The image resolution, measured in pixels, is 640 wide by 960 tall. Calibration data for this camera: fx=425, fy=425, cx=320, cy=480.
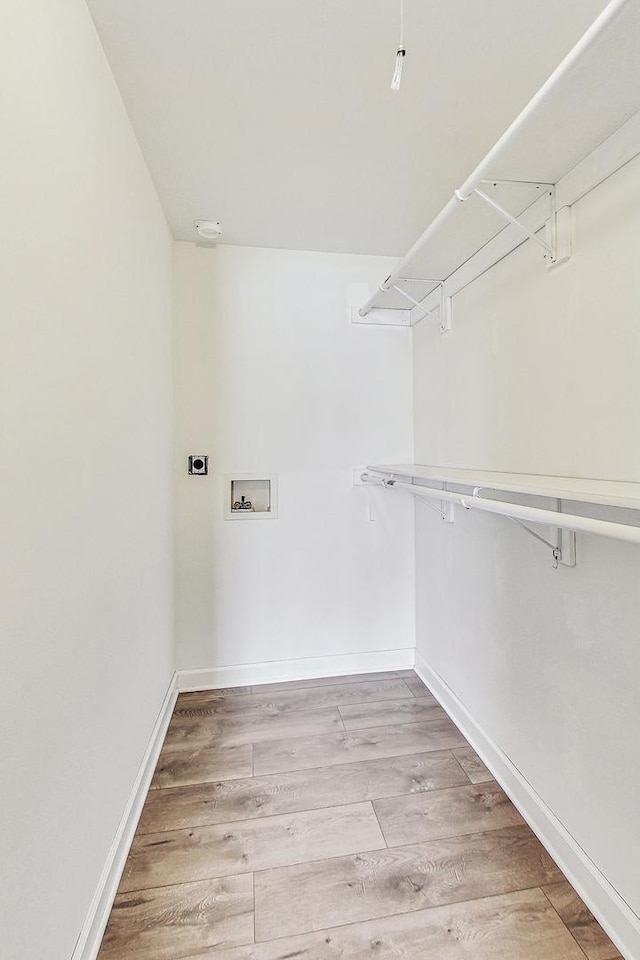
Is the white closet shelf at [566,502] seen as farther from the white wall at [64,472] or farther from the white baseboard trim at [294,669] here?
the white baseboard trim at [294,669]

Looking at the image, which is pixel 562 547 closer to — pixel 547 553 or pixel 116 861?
pixel 547 553

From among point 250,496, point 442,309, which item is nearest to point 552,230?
point 442,309

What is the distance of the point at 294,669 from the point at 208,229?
2215mm

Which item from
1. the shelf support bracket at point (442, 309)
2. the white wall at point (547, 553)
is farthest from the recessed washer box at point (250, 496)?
the shelf support bracket at point (442, 309)

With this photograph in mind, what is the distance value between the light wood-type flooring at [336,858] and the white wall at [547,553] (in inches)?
7.6

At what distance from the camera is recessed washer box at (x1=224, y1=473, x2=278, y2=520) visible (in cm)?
219

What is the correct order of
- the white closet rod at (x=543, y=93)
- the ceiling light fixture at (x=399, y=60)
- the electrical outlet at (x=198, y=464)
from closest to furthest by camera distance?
the white closet rod at (x=543, y=93), the ceiling light fixture at (x=399, y=60), the electrical outlet at (x=198, y=464)

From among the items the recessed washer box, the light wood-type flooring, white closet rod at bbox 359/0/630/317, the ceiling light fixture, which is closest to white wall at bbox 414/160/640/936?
the light wood-type flooring

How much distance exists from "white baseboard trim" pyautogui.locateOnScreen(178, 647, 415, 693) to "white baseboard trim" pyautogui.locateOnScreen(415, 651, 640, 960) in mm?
559

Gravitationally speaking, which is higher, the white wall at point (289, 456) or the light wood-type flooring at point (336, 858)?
the white wall at point (289, 456)

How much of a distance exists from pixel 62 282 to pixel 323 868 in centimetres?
165

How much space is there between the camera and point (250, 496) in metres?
2.26

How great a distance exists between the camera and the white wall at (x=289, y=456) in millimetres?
2154

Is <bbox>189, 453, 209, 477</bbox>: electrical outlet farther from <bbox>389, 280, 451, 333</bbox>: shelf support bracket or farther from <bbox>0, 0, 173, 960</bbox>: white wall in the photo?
<bbox>389, 280, 451, 333</bbox>: shelf support bracket
